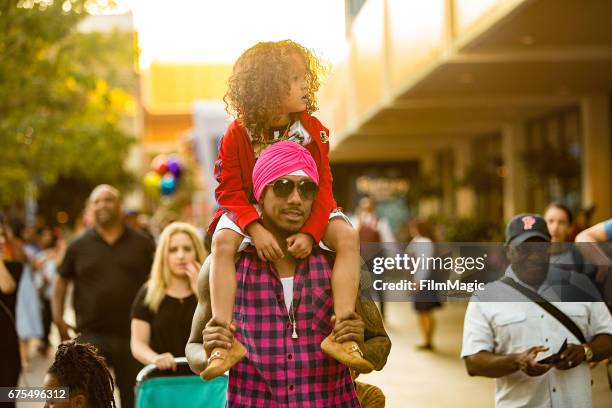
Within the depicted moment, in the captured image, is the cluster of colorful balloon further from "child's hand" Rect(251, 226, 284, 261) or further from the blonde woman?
"child's hand" Rect(251, 226, 284, 261)

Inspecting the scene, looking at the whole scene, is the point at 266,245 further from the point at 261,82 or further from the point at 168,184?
the point at 168,184

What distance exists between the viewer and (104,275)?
25.4 ft

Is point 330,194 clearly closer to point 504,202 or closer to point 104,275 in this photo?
point 104,275

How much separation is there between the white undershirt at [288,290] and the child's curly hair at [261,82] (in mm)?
506

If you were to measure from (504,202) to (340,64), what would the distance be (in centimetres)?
685

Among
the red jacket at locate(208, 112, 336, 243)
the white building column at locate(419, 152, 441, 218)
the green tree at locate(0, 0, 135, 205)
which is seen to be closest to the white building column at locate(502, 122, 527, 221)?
the green tree at locate(0, 0, 135, 205)

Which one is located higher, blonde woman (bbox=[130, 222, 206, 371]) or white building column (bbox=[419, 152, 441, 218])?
white building column (bbox=[419, 152, 441, 218])

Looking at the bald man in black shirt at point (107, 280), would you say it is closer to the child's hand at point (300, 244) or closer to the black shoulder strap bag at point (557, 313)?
the black shoulder strap bag at point (557, 313)

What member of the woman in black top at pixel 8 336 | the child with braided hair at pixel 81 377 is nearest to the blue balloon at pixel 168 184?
the woman in black top at pixel 8 336

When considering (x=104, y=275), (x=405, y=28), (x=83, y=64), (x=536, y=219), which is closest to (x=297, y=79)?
(x=536, y=219)

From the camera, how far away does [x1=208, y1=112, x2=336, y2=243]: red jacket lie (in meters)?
3.20

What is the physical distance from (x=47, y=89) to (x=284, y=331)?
15.6m

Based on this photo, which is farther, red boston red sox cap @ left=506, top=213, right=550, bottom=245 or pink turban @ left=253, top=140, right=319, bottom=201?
red boston red sox cap @ left=506, top=213, right=550, bottom=245

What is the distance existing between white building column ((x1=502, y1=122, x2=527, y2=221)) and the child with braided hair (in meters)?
22.1
